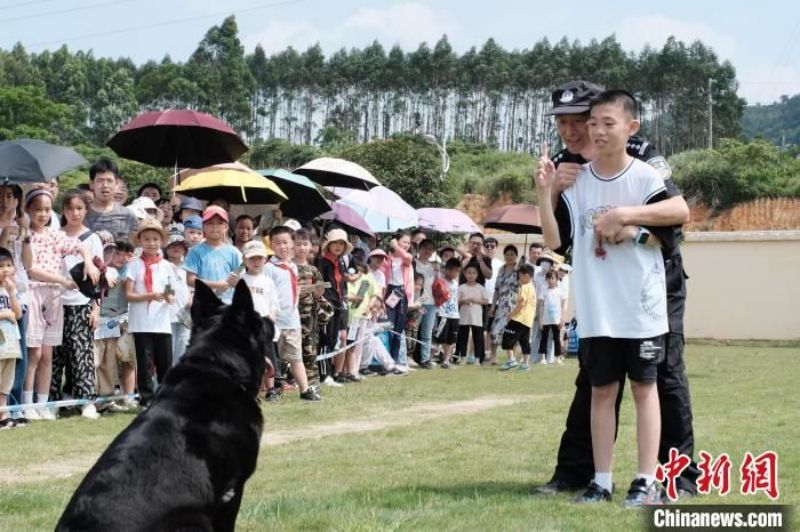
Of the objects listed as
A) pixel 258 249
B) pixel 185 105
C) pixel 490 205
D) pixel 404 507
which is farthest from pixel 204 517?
pixel 185 105

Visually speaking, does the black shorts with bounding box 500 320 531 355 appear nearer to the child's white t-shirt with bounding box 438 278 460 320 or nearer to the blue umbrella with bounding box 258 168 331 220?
the child's white t-shirt with bounding box 438 278 460 320

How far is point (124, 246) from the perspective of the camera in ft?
38.2

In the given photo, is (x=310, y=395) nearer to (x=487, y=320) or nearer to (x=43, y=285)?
(x=43, y=285)

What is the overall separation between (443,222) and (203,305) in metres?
17.1

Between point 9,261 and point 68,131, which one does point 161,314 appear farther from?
point 68,131

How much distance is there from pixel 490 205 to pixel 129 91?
75.6m

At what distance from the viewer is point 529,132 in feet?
372

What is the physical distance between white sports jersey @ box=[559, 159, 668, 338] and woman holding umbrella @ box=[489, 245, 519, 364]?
45.9ft

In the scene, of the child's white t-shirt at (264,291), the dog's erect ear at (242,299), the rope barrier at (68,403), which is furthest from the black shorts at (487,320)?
the dog's erect ear at (242,299)

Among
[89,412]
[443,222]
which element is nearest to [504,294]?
[443,222]

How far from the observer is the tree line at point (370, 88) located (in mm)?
101500

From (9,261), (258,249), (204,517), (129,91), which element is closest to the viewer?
(204,517)

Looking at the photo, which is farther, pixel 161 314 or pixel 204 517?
pixel 161 314

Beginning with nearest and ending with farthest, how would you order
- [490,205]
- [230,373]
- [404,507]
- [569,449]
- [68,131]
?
1. [230,373]
2. [404,507]
3. [569,449]
4. [490,205]
5. [68,131]
